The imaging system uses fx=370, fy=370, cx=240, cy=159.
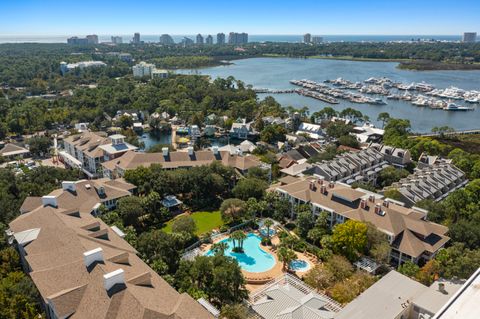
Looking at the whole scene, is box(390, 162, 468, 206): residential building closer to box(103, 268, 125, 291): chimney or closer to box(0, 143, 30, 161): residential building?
box(103, 268, 125, 291): chimney

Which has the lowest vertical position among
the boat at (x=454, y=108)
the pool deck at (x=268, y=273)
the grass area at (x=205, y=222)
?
the pool deck at (x=268, y=273)

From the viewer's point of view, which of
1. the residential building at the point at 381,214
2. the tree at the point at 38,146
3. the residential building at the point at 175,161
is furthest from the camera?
the tree at the point at 38,146

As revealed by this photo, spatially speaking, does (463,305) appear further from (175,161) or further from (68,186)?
(175,161)

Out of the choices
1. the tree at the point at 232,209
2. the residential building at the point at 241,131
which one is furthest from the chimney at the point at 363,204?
the residential building at the point at 241,131

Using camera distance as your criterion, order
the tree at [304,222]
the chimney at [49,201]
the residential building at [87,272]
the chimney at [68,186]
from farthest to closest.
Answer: the chimney at [68,186] < the tree at [304,222] < the chimney at [49,201] < the residential building at [87,272]

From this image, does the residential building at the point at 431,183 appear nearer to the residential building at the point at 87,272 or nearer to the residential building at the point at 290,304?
the residential building at the point at 290,304

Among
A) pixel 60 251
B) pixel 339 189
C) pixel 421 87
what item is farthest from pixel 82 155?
pixel 421 87

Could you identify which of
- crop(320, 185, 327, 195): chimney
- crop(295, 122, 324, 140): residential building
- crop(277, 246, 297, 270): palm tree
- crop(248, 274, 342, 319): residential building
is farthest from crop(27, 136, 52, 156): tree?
crop(248, 274, 342, 319): residential building
